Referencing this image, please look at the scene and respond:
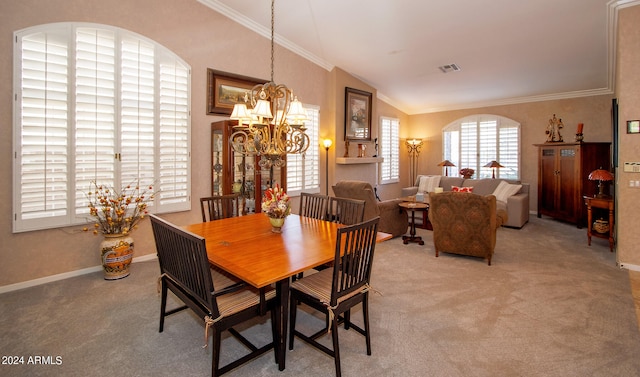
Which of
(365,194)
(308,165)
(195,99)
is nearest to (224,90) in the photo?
(195,99)

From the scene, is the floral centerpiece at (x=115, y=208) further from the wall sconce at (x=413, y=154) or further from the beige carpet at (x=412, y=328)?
the wall sconce at (x=413, y=154)

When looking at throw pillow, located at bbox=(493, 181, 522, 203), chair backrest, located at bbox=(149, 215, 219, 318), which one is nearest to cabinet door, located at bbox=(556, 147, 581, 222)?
throw pillow, located at bbox=(493, 181, 522, 203)

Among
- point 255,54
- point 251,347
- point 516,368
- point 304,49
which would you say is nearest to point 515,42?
point 304,49

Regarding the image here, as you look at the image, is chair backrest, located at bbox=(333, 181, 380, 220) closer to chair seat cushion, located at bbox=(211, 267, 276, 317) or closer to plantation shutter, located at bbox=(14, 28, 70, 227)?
chair seat cushion, located at bbox=(211, 267, 276, 317)

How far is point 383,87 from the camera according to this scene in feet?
25.7

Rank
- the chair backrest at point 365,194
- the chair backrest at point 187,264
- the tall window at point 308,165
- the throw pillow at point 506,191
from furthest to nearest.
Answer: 1. the throw pillow at point 506,191
2. the tall window at point 308,165
3. the chair backrest at point 365,194
4. the chair backrest at point 187,264

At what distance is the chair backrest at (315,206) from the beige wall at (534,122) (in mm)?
6226

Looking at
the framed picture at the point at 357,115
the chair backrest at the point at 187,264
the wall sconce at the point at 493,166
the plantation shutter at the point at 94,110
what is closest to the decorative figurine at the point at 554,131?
the wall sconce at the point at 493,166

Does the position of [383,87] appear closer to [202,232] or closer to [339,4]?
[339,4]

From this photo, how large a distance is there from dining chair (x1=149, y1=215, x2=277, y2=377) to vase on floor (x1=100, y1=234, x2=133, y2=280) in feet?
5.72

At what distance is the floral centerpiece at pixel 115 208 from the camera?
3846 mm

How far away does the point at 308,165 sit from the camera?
21.0 ft

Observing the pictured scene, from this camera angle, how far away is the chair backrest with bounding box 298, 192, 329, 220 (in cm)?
372

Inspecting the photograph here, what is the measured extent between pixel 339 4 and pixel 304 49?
5.73ft
